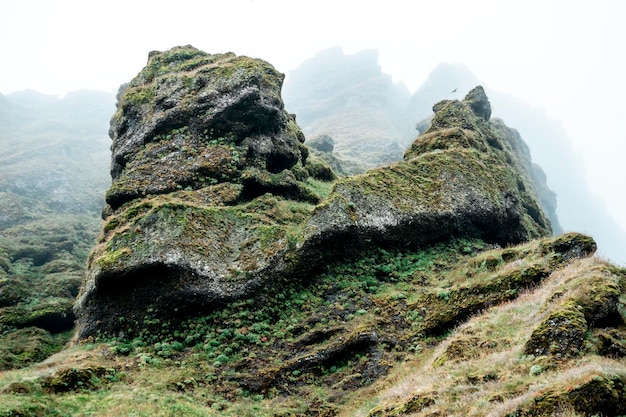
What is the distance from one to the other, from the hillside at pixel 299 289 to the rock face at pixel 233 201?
0.13 meters

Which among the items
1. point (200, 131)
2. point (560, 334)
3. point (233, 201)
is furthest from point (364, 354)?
point (200, 131)

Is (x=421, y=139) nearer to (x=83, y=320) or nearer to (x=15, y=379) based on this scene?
(x=83, y=320)

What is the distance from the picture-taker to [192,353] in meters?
19.4

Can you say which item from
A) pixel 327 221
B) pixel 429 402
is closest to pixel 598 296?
pixel 429 402

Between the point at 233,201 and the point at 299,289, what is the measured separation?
890cm

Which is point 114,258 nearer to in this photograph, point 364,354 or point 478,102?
point 364,354

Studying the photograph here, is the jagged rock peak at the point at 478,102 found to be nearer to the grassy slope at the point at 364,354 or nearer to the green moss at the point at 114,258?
the grassy slope at the point at 364,354

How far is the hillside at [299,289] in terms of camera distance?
12414mm

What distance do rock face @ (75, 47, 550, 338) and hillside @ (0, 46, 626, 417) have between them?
0.13 m

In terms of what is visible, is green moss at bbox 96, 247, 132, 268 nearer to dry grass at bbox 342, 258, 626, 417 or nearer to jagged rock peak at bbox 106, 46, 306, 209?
jagged rock peak at bbox 106, 46, 306, 209

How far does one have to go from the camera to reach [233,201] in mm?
28438

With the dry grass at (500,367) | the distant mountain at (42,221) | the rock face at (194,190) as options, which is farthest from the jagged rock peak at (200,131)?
the dry grass at (500,367)

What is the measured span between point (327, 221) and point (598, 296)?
15.0 metres

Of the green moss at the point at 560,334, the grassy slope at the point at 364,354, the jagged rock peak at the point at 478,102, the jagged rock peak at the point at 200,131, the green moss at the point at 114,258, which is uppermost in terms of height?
the jagged rock peak at the point at 478,102
